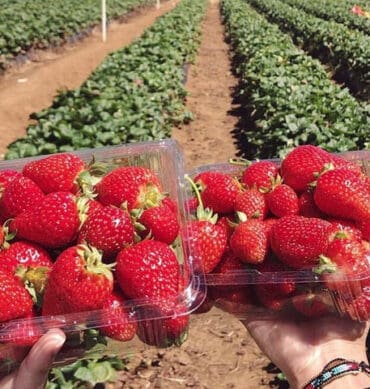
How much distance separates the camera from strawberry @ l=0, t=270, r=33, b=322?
162 centimetres

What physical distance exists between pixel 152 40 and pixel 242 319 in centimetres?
1356

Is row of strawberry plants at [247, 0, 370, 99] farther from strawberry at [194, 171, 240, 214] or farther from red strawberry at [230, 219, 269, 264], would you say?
red strawberry at [230, 219, 269, 264]

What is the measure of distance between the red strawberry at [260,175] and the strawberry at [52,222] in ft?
2.33

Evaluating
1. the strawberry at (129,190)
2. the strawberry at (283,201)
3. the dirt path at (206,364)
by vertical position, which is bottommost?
the dirt path at (206,364)

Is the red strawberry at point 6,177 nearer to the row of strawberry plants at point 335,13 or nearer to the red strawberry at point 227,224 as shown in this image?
the red strawberry at point 227,224

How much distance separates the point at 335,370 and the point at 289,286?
16.3 inches

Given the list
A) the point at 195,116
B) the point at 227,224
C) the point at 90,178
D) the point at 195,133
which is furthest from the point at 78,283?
the point at 195,116

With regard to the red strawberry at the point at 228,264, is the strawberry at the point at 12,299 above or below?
above

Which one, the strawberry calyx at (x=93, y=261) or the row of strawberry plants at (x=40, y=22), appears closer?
the strawberry calyx at (x=93, y=261)

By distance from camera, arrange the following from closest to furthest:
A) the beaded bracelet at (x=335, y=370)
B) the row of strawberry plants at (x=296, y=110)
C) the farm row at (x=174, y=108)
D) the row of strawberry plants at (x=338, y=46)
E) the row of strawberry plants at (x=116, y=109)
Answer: the beaded bracelet at (x=335, y=370) → the row of strawberry plants at (x=116, y=109) → the farm row at (x=174, y=108) → the row of strawberry plants at (x=296, y=110) → the row of strawberry plants at (x=338, y=46)

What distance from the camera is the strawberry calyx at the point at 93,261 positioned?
166 cm

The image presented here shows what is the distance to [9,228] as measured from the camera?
1.90 meters

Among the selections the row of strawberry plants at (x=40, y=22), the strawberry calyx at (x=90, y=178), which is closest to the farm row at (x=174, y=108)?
the row of strawberry plants at (x=40, y=22)

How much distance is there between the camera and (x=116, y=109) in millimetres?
7723
